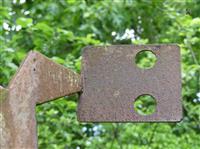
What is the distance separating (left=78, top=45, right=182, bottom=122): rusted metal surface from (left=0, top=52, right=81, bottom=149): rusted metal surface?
0.09 m

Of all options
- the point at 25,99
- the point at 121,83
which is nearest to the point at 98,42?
the point at 121,83

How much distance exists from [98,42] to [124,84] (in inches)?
30.5

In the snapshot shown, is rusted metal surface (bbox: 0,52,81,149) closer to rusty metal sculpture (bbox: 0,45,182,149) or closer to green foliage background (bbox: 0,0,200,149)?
rusty metal sculpture (bbox: 0,45,182,149)

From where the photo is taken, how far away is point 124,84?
2.44ft

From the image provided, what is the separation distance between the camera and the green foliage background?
1440 mm

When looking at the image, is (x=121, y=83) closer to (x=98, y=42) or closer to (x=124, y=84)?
(x=124, y=84)

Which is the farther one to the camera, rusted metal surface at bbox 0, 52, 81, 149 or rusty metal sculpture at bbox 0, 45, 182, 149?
rusty metal sculpture at bbox 0, 45, 182, 149

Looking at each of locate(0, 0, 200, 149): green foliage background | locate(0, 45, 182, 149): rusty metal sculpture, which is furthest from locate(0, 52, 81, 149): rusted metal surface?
locate(0, 0, 200, 149): green foliage background

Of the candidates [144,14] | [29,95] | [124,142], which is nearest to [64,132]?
[124,142]

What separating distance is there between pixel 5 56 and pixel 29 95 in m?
0.65

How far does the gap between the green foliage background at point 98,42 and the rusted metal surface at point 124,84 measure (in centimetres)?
50

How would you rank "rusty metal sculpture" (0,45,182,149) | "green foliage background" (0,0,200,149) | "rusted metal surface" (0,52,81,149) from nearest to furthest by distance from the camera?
"rusted metal surface" (0,52,81,149)
"rusty metal sculpture" (0,45,182,149)
"green foliage background" (0,0,200,149)

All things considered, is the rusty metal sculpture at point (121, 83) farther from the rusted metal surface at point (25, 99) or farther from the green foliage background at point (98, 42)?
the green foliage background at point (98, 42)

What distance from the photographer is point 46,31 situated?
4.91 feet
